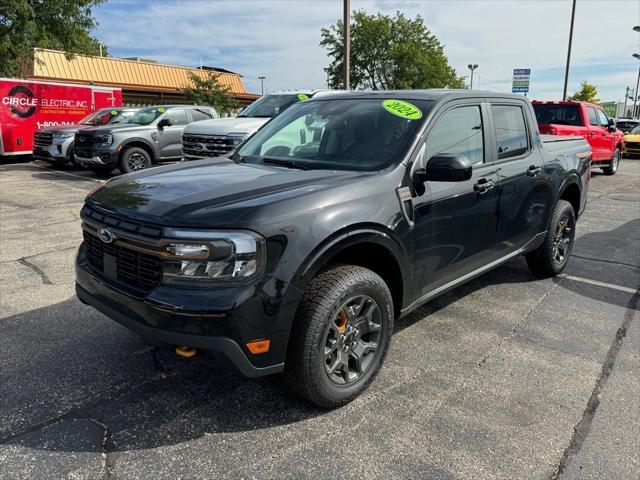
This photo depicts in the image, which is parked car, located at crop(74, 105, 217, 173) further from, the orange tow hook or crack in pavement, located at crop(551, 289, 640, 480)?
crack in pavement, located at crop(551, 289, 640, 480)

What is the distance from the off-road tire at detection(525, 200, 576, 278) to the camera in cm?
502

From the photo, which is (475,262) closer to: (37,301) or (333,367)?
(333,367)

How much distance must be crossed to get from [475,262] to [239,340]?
87.7 inches

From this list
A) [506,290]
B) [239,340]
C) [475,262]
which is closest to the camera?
[239,340]

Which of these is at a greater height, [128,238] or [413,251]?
[128,238]

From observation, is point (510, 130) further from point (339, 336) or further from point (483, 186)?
point (339, 336)

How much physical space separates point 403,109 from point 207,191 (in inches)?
62.2

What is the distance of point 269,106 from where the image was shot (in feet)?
37.1

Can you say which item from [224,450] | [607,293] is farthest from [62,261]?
[607,293]

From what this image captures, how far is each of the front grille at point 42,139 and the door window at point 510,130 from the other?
1331 cm

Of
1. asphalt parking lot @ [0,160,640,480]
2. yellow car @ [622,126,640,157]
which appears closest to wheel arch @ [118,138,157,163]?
asphalt parking lot @ [0,160,640,480]

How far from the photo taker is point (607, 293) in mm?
5023

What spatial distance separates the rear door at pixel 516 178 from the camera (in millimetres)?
4172

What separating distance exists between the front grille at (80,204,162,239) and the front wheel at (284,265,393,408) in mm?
829
